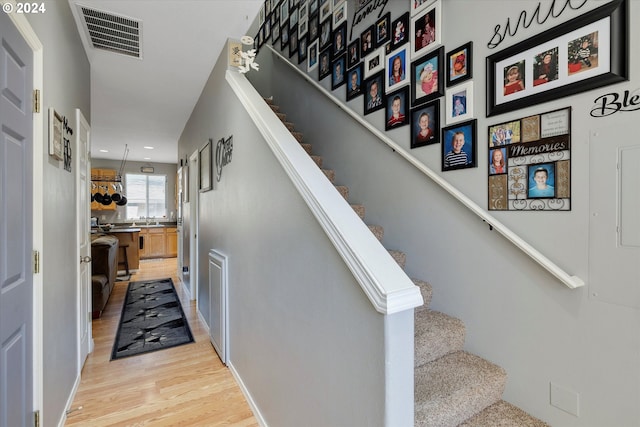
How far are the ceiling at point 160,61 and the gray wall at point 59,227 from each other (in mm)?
505

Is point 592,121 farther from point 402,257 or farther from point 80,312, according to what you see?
point 80,312

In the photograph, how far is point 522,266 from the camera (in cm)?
147

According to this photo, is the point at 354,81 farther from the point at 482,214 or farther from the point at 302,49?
the point at 482,214

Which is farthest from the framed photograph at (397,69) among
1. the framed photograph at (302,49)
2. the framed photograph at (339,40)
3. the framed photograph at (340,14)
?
the framed photograph at (302,49)

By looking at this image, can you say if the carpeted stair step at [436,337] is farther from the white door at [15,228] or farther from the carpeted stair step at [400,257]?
the white door at [15,228]

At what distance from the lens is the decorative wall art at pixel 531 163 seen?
4.40 ft

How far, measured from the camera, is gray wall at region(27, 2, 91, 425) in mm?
1602

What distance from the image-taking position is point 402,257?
6.76ft

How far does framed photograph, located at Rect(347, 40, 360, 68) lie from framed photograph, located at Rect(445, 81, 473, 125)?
107 cm

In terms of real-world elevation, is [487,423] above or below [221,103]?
below

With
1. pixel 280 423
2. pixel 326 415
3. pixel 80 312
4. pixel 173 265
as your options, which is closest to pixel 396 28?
pixel 326 415

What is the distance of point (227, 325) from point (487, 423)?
189 centimetres

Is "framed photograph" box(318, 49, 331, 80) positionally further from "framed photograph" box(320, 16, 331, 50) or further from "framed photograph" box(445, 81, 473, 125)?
"framed photograph" box(445, 81, 473, 125)

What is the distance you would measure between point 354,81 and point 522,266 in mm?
1912
